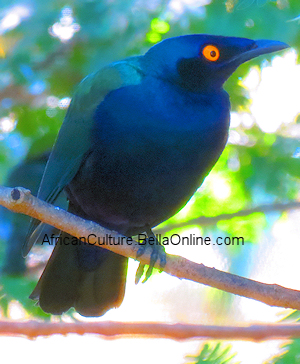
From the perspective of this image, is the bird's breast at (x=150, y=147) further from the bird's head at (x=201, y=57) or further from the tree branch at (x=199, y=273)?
the tree branch at (x=199, y=273)

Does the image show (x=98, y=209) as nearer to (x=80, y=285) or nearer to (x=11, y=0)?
(x=80, y=285)

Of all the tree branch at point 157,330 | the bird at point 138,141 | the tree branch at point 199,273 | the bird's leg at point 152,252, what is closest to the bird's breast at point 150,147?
the bird at point 138,141

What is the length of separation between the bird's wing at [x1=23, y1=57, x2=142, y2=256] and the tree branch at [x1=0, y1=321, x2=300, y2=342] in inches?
21.4

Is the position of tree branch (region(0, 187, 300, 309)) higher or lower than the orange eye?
lower

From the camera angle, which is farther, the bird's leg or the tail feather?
the tail feather

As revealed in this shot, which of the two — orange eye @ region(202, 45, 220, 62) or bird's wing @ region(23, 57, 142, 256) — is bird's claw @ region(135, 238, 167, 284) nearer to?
bird's wing @ region(23, 57, 142, 256)

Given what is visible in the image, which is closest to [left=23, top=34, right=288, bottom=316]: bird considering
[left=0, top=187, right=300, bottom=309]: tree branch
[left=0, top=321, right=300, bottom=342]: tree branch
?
[left=0, top=187, right=300, bottom=309]: tree branch

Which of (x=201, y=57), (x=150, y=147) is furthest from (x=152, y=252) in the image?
(x=201, y=57)

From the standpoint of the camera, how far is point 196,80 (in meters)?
1.96

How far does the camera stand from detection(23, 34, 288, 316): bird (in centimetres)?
181

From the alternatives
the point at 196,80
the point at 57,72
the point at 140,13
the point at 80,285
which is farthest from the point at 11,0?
the point at 80,285

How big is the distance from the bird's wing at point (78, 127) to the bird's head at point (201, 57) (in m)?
0.11

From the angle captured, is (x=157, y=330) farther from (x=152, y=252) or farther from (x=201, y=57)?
(x=201, y=57)

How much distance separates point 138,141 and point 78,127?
1.00 ft
